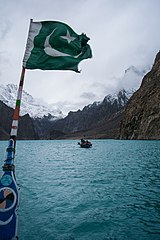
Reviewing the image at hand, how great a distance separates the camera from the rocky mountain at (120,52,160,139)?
12081 centimetres

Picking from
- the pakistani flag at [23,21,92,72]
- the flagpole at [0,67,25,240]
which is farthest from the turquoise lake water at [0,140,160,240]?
the pakistani flag at [23,21,92,72]

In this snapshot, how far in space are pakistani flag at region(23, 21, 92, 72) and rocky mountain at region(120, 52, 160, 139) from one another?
120392mm

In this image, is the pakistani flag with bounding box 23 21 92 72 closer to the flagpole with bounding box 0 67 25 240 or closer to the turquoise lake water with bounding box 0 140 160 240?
the flagpole with bounding box 0 67 25 240

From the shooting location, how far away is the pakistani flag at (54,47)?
6.45 metres

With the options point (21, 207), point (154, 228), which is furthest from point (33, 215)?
point (154, 228)

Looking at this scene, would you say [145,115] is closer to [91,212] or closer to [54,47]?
[91,212]

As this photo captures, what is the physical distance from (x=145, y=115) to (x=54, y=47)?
5051 inches

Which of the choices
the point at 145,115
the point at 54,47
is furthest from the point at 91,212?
the point at 145,115

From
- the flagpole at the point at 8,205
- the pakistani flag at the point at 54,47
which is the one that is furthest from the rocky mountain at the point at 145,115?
the flagpole at the point at 8,205

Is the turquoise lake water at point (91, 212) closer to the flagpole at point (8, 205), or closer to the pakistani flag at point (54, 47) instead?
the flagpole at point (8, 205)

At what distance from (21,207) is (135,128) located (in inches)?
5303

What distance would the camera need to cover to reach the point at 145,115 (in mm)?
127625

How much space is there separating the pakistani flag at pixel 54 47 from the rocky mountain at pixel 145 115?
120392mm

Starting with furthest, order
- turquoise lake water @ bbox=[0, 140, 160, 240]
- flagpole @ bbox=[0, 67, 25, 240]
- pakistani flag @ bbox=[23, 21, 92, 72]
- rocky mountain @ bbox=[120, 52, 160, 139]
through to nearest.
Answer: rocky mountain @ bbox=[120, 52, 160, 139] < turquoise lake water @ bbox=[0, 140, 160, 240] < pakistani flag @ bbox=[23, 21, 92, 72] < flagpole @ bbox=[0, 67, 25, 240]
